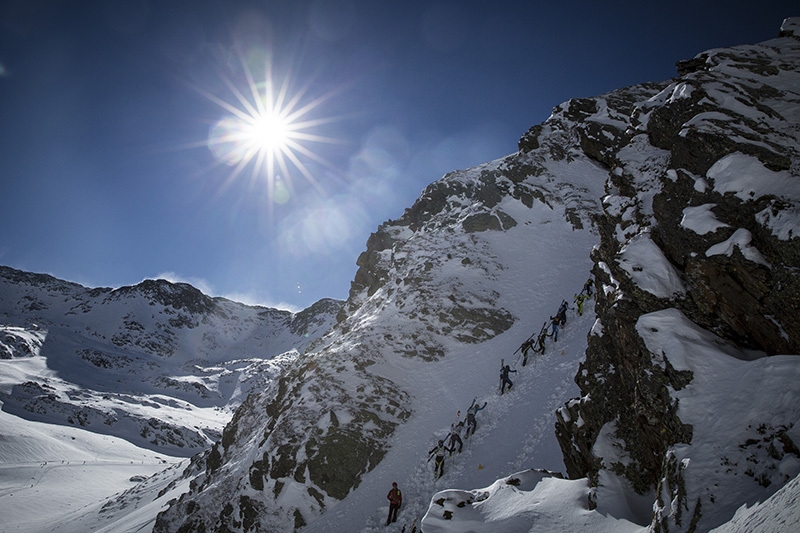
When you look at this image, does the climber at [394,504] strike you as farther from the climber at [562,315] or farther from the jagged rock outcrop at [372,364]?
the climber at [562,315]

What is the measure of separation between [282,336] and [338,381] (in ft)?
464

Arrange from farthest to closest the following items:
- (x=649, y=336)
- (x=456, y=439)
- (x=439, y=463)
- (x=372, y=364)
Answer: (x=372, y=364), (x=456, y=439), (x=439, y=463), (x=649, y=336)

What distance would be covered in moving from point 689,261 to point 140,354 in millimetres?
150086

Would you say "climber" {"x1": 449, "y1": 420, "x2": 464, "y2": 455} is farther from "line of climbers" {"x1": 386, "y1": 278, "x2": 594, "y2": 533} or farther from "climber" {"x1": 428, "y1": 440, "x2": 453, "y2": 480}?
"climber" {"x1": 428, "y1": 440, "x2": 453, "y2": 480}

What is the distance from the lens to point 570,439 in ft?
37.1

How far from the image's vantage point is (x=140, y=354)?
409 ft

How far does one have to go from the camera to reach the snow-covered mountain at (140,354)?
221ft

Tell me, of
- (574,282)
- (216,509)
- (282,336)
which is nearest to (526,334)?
(574,282)

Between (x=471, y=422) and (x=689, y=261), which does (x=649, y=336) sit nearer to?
(x=689, y=261)

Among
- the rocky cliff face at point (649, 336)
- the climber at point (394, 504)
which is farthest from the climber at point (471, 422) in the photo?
the rocky cliff face at point (649, 336)

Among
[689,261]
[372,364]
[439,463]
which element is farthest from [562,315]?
[689,261]

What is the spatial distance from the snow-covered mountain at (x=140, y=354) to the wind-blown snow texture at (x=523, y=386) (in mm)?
19469

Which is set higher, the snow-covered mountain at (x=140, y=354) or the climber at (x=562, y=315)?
the snow-covered mountain at (x=140, y=354)

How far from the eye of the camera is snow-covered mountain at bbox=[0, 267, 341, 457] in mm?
67500
